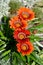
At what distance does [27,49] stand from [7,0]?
5.13 feet

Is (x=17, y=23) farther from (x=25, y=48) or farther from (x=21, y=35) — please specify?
(x=25, y=48)

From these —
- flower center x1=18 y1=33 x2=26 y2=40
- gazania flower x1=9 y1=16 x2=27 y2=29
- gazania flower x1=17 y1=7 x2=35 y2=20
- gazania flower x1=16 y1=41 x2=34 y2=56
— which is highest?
gazania flower x1=17 y1=7 x2=35 y2=20

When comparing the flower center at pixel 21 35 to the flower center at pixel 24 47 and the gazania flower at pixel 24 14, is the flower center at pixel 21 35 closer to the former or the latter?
the flower center at pixel 24 47

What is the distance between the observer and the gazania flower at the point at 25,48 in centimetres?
457

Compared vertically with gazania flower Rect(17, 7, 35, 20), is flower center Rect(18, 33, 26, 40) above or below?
below

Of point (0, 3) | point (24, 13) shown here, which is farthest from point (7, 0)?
point (24, 13)

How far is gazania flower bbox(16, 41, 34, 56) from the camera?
457 cm

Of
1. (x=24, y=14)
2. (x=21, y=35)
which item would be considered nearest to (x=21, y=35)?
(x=21, y=35)

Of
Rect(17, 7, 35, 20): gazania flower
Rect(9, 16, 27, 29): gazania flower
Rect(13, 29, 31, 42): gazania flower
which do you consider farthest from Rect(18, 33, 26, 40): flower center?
Rect(17, 7, 35, 20): gazania flower

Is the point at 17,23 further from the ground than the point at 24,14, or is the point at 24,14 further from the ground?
the point at 24,14

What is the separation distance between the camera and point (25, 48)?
4.57 metres

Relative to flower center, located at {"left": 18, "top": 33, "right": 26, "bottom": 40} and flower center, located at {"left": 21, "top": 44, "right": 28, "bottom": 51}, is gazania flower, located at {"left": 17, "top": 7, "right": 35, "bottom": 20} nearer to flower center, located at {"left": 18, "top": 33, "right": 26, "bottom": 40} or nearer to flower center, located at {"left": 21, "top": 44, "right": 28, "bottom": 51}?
flower center, located at {"left": 18, "top": 33, "right": 26, "bottom": 40}

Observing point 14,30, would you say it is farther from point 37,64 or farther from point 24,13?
point 37,64

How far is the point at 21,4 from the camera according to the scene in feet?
20.7
